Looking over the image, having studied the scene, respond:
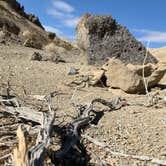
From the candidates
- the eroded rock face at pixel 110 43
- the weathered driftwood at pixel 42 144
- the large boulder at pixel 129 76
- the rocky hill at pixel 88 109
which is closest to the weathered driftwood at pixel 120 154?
the rocky hill at pixel 88 109

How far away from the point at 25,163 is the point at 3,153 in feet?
2.88

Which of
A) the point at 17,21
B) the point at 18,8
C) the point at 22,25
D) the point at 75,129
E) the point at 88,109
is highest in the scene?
the point at 18,8

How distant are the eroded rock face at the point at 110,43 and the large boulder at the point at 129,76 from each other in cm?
144

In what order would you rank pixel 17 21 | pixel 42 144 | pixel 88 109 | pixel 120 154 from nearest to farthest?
pixel 42 144 < pixel 120 154 < pixel 88 109 < pixel 17 21

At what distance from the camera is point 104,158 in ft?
10.5

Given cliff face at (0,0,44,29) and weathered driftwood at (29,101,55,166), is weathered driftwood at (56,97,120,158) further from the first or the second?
cliff face at (0,0,44,29)

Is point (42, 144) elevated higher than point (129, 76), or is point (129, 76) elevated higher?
point (129, 76)

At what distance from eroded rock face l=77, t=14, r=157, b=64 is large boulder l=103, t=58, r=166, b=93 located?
1.44 metres

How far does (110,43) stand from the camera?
8383 millimetres

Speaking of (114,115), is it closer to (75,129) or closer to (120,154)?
(75,129)

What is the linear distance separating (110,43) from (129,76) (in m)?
2.29

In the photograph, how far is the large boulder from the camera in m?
6.18

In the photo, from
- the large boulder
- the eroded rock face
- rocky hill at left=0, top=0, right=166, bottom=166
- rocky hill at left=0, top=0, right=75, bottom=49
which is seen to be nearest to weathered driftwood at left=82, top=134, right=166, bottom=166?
rocky hill at left=0, top=0, right=166, bottom=166

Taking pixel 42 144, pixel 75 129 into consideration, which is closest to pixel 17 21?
pixel 75 129
